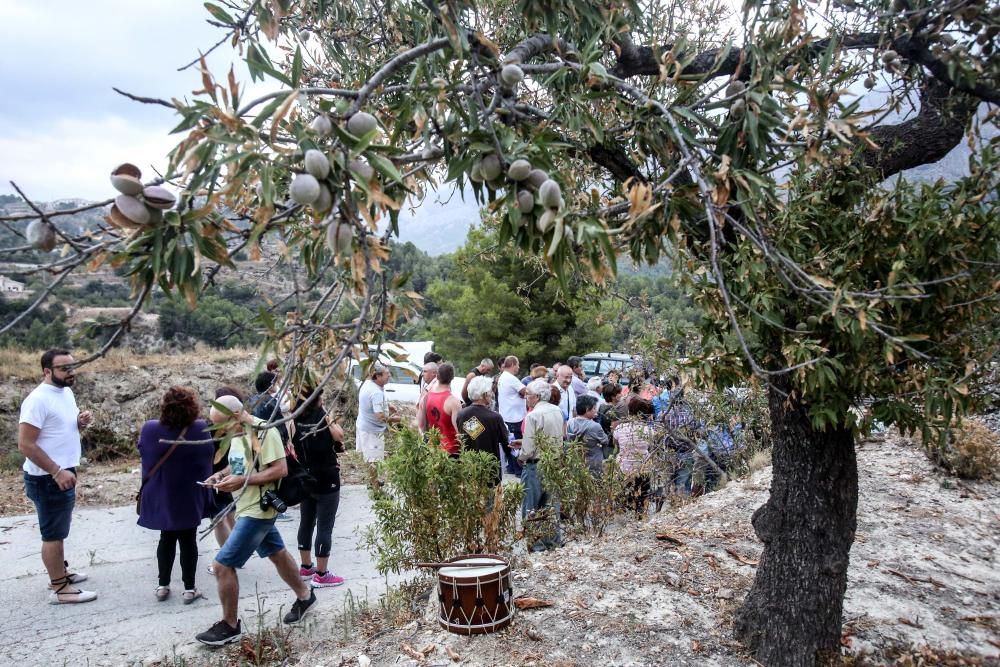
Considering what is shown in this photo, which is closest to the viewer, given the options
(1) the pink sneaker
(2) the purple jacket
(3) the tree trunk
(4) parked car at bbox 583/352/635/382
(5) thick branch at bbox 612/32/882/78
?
(3) the tree trunk

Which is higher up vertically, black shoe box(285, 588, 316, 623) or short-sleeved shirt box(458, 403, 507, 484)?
short-sleeved shirt box(458, 403, 507, 484)

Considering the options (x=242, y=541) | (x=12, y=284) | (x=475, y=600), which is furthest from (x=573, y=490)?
(x=12, y=284)

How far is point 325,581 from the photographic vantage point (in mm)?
5629

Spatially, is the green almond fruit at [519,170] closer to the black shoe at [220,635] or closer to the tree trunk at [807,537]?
the tree trunk at [807,537]

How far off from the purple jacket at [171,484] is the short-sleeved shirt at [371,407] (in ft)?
6.84

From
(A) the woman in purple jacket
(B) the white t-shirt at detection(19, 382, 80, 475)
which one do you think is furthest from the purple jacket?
(B) the white t-shirt at detection(19, 382, 80, 475)

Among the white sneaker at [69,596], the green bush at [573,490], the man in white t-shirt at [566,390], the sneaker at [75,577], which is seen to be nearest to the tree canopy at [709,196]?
the green bush at [573,490]

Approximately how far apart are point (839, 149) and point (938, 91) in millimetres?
1536

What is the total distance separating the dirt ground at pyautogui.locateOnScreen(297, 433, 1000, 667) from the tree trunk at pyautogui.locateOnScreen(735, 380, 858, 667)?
0.28m

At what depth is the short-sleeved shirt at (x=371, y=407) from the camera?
714 cm

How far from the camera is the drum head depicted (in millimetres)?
3967

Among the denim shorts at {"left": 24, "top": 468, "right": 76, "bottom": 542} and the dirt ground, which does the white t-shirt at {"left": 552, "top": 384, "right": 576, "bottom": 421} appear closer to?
the dirt ground

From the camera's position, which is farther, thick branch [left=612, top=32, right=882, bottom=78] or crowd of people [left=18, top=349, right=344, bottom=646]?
crowd of people [left=18, top=349, right=344, bottom=646]

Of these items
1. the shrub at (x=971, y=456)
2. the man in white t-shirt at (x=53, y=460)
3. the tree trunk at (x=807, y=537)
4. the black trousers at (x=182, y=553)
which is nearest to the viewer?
the tree trunk at (x=807, y=537)
